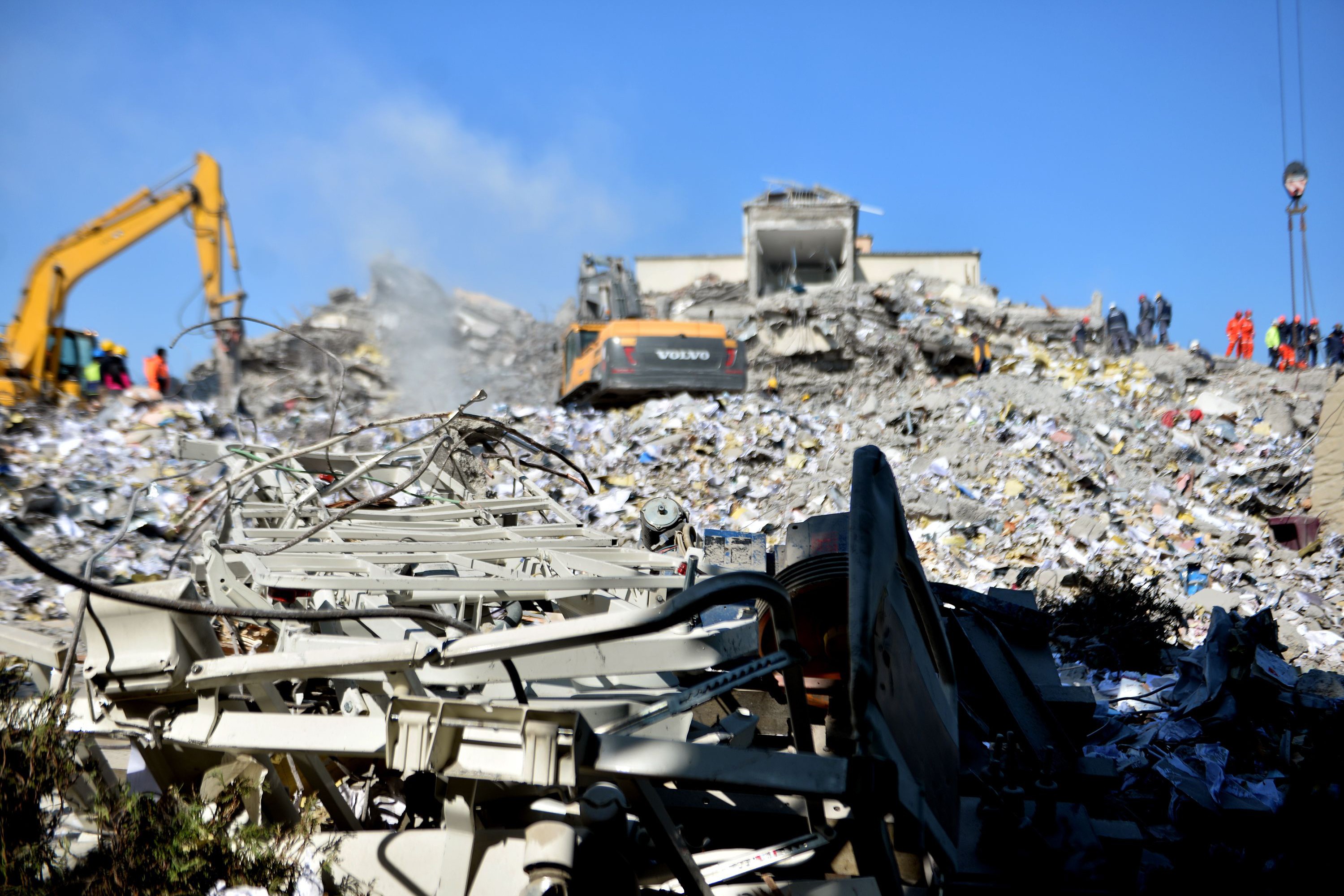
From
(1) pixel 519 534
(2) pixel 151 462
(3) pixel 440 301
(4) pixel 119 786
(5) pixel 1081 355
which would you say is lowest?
(4) pixel 119 786

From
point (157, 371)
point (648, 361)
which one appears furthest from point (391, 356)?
point (648, 361)

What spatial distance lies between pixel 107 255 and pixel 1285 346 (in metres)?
21.1

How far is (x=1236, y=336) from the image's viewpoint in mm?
19297

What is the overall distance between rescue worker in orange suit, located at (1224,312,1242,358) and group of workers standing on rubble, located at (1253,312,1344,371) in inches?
69.0

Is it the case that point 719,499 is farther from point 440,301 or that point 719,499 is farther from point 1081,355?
point 440,301

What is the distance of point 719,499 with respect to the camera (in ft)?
34.3

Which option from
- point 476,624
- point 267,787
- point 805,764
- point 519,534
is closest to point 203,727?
point 267,787

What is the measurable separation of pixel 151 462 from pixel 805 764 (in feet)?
33.5

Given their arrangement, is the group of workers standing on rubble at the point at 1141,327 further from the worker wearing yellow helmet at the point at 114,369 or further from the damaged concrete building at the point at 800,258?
the worker wearing yellow helmet at the point at 114,369

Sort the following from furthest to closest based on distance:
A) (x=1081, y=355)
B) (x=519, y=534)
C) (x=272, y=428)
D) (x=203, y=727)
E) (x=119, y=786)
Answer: (x=1081, y=355), (x=272, y=428), (x=519, y=534), (x=119, y=786), (x=203, y=727)

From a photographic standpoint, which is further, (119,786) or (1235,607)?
(1235,607)

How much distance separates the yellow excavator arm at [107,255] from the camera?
12.9 meters

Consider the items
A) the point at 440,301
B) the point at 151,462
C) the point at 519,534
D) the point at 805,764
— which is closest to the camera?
the point at 805,764

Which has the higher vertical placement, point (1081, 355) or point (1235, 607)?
point (1081, 355)
